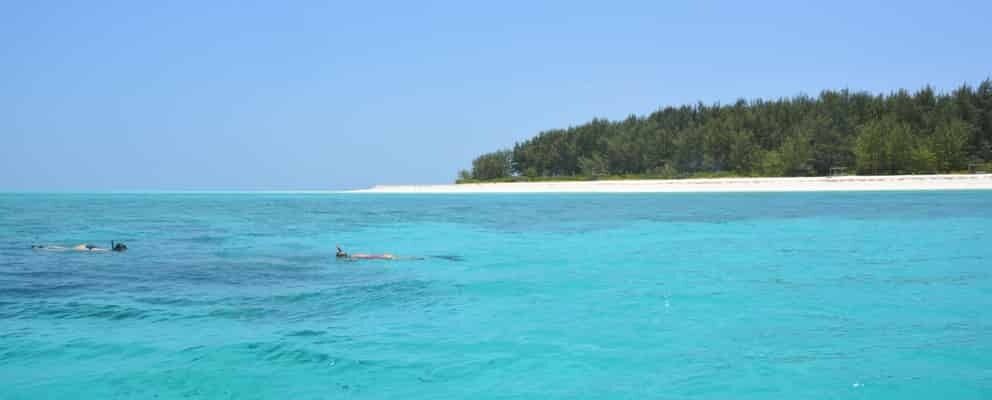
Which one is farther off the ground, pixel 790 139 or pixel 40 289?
pixel 790 139

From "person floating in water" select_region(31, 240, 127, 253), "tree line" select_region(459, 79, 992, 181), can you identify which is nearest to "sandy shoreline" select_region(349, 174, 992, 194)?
"tree line" select_region(459, 79, 992, 181)

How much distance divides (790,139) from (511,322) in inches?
2758

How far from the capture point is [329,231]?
28062 mm

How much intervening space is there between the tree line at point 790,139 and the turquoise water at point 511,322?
53.3m

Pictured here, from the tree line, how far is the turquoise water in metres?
53.3

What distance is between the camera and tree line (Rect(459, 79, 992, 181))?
67062 mm

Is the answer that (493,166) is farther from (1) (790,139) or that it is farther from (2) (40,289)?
(2) (40,289)

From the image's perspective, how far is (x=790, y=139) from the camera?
240 feet

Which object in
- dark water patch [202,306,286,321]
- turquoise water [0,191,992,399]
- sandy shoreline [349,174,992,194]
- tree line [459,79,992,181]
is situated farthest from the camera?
tree line [459,79,992,181]

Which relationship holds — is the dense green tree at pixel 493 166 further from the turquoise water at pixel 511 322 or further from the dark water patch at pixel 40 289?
the dark water patch at pixel 40 289

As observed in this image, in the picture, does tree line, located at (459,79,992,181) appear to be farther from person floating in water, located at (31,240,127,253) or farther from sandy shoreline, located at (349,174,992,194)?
person floating in water, located at (31,240,127,253)

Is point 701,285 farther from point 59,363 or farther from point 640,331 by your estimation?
point 59,363

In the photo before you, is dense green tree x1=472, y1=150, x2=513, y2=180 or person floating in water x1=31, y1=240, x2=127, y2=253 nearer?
person floating in water x1=31, y1=240, x2=127, y2=253

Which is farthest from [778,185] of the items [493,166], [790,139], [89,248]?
[89,248]
